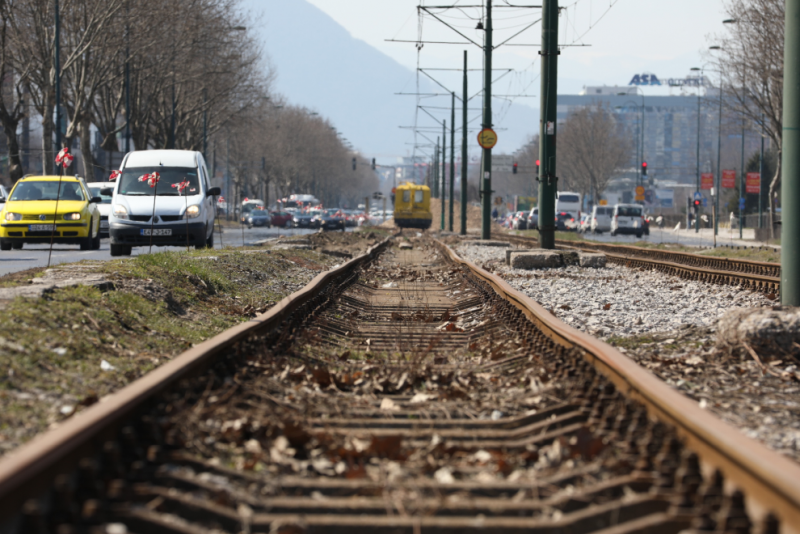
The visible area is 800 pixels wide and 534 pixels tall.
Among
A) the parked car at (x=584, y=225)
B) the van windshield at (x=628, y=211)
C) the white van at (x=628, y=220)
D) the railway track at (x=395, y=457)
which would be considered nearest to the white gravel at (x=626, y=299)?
the railway track at (x=395, y=457)

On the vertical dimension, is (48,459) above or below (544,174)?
below

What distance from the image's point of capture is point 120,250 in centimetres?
2103

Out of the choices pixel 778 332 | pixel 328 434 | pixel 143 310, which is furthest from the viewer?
pixel 143 310

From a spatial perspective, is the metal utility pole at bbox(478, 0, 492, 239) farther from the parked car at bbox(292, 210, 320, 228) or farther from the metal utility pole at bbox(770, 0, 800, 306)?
the parked car at bbox(292, 210, 320, 228)

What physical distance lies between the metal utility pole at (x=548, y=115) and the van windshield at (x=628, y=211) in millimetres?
36085

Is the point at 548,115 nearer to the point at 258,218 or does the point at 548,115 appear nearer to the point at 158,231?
the point at 158,231

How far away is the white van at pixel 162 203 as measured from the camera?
2059 cm

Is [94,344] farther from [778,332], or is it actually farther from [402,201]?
[402,201]

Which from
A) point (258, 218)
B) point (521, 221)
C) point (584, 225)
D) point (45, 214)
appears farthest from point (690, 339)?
point (258, 218)

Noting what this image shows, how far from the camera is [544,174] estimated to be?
1911 centimetres

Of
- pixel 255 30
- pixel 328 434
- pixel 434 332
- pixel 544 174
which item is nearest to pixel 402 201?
pixel 255 30

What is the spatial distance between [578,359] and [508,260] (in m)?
13.5

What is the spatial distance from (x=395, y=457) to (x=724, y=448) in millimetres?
1326

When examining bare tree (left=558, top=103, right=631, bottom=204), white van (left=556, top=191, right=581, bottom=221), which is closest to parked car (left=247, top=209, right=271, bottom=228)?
white van (left=556, top=191, right=581, bottom=221)
